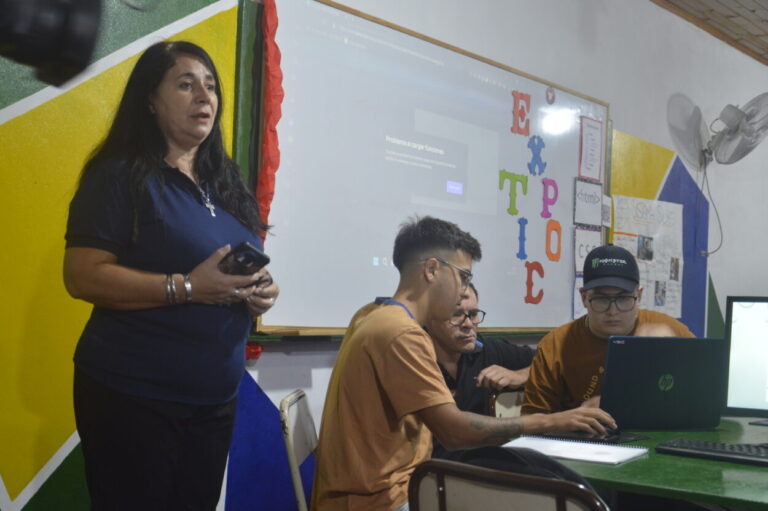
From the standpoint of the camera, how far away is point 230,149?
246cm

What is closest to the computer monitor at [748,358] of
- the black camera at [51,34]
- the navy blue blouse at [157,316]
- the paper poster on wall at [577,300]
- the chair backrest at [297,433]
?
the chair backrest at [297,433]

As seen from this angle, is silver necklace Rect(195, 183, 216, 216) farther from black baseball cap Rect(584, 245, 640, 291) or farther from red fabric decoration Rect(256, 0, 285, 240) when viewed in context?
black baseball cap Rect(584, 245, 640, 291)

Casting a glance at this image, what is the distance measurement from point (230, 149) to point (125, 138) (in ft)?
2.45

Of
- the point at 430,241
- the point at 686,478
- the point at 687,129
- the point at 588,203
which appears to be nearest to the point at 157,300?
the point at 430,241

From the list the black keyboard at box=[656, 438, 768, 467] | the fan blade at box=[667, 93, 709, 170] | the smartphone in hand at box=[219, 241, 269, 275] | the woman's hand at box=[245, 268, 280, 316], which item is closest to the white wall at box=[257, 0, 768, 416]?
the fan blade at box=[667, 93, 709, 170]

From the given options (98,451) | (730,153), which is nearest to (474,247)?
(98,451)

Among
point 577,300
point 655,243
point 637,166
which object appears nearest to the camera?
point 577,300

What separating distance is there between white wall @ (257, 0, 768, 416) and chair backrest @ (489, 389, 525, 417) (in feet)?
1.95

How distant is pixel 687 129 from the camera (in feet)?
16.5

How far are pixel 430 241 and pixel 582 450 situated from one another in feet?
2.14

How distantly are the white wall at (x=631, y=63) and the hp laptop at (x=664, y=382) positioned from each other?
1114 mm

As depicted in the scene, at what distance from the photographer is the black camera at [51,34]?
2.53 feet

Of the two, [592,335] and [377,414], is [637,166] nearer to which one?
[592,335]

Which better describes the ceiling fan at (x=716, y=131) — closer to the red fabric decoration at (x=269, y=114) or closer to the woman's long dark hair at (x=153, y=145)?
the red fabric decoration at (x=269, y=114)
